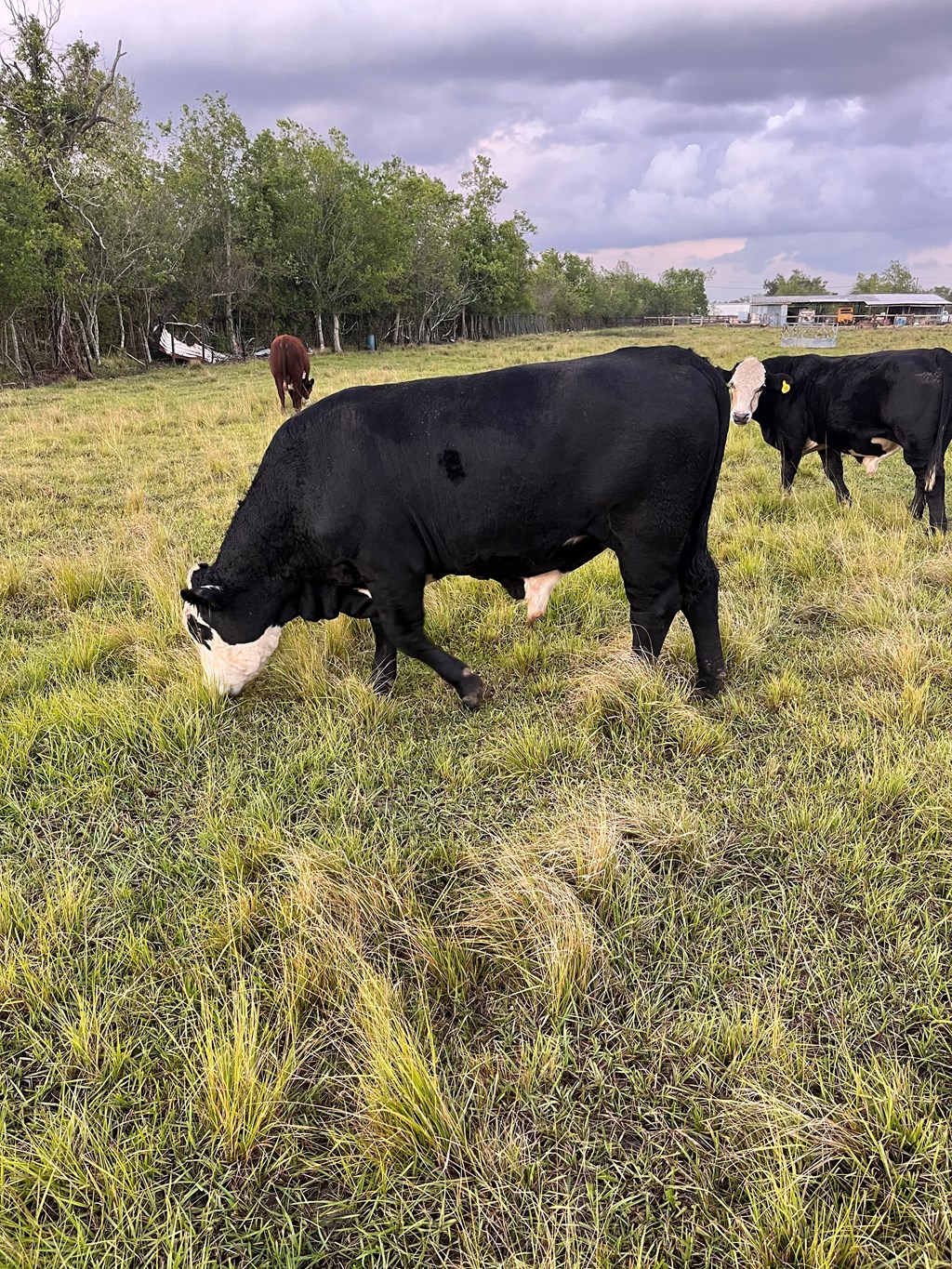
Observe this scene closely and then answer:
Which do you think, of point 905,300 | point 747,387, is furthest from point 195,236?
point 905,300

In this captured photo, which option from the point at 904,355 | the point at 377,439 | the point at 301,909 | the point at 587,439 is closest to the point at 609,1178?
the point at 301,909

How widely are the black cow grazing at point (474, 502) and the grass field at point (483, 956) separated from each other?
1.36ft

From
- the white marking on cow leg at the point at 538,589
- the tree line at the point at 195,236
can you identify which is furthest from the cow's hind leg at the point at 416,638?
the tree line at the point at 195,236

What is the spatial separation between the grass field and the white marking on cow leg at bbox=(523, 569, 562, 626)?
39 centimetres

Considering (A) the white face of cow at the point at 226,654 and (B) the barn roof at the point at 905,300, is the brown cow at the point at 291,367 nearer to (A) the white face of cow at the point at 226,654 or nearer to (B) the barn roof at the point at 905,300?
(A) the white face of cow at the point at 226,654

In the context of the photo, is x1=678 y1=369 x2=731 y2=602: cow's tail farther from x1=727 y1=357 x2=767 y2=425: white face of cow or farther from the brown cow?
the brown cow

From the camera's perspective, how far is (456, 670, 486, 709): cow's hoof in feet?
12.1

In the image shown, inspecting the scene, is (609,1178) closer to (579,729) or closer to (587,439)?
(579,729)

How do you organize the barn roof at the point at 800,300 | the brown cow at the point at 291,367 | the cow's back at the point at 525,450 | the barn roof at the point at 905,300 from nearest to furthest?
the cow's back at the point at 525,450, the brown cow at the point at 291,367, the barn roof at the point at 800,300, the barn roof at the point at 905,300

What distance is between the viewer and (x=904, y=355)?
21.6 ft

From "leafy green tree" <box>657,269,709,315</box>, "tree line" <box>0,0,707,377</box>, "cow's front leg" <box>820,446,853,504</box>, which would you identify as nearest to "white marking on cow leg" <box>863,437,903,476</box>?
"cow's front leg" <box>820,446,853,504</box>

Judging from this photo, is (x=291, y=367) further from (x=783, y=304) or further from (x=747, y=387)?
(x=783, y=304)

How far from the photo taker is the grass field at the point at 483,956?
1.59m

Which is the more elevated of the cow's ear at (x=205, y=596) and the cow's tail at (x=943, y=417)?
the cow's tail at (x=943, y=417)
